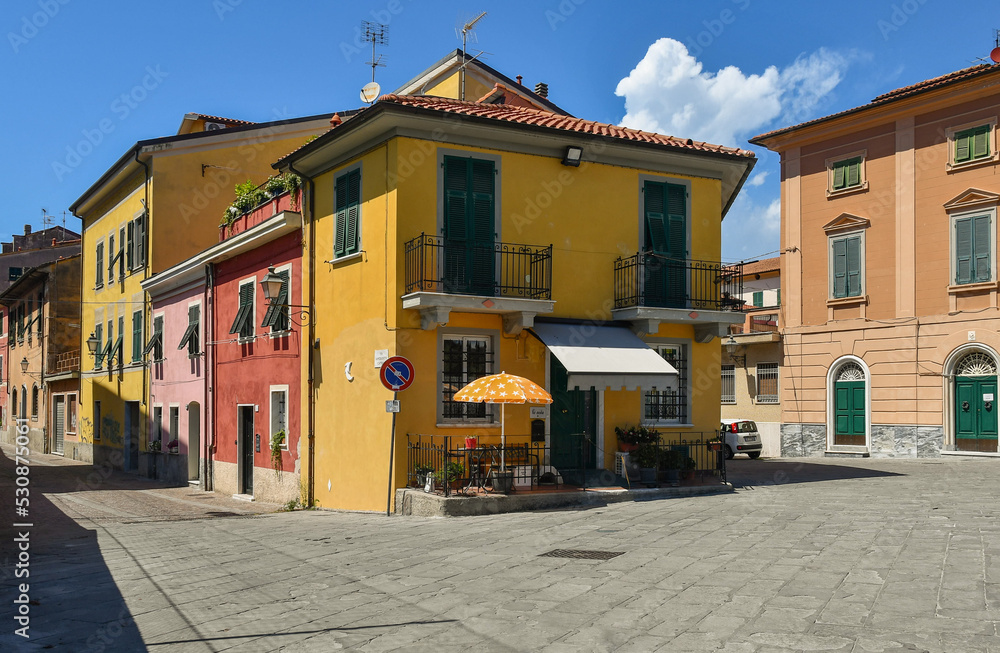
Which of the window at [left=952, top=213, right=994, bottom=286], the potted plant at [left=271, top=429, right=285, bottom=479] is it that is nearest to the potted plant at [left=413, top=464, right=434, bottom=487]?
the potted plant at [left=271, top=429, right=285, bottom=479]

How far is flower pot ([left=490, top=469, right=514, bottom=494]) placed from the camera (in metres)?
13.9

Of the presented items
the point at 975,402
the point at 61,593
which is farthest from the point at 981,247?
the point at 61,593

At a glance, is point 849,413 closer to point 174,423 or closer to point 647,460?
point 647,460

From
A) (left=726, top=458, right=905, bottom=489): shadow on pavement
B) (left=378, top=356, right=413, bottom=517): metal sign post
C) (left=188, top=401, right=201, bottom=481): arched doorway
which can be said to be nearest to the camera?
Result: (left=378, top=356, right=413, bottom=517): metal sign post

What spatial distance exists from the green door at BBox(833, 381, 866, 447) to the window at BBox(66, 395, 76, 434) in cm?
3062

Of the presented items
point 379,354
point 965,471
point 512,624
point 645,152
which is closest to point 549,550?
point 512,624

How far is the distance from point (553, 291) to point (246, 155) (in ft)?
49.3

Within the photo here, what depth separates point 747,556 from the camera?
30.4 ft

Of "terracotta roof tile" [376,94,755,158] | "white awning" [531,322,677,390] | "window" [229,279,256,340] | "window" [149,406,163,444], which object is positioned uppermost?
"terracotta roof tile" [376,94,755,158]

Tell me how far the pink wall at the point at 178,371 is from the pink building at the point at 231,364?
0.10ft

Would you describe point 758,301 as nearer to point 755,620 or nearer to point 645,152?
point 645,152

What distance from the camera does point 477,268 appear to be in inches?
602

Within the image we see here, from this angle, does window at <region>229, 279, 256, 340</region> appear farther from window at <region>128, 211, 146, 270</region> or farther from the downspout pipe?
window at <region>128, 211, 146, 270</region>

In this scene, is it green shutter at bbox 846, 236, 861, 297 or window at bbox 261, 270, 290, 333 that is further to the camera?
green shutter at bbox 846, 236, 861, 297
